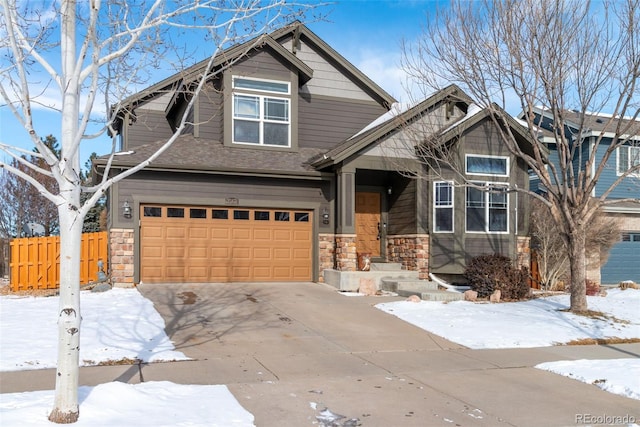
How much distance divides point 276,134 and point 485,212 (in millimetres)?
6527

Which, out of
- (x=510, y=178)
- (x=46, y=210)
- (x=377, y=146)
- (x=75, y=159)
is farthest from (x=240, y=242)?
(x=46, y=210)

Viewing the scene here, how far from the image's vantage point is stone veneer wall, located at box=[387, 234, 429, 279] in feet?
52.8

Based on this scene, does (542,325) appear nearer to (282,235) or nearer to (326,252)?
(326,252)

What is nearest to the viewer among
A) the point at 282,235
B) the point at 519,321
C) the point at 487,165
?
the point at 519,321

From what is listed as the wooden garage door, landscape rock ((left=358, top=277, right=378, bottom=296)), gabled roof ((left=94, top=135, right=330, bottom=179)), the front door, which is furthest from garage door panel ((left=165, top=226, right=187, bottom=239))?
the front door

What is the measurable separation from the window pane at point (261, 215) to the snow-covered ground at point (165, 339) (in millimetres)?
3936

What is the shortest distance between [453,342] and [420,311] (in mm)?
2367

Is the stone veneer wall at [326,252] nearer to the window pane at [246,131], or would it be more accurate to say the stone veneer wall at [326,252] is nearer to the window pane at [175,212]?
the window pane at [246,131]

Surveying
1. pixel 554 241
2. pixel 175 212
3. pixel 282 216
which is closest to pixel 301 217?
pixel 282 216

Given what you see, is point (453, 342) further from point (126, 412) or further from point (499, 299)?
point (126, 412)

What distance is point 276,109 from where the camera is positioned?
16.7 m

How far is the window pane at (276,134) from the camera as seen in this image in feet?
54.4

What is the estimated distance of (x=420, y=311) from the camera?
12031 millimetres

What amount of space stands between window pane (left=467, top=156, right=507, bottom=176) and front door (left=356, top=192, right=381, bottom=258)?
3.06m
